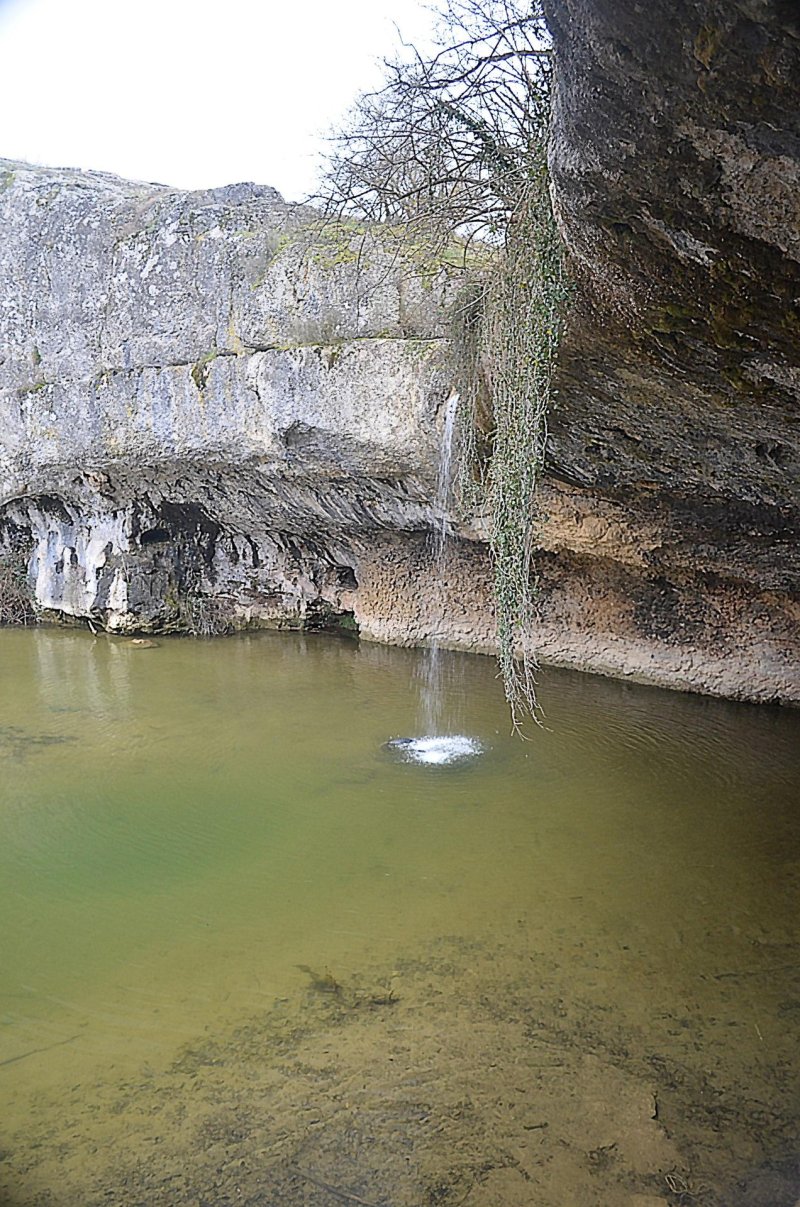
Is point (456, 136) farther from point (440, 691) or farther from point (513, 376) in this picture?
point (440, 691)

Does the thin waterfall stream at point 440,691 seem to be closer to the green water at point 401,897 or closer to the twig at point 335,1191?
the green water at point 401,897

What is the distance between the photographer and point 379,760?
577 cm

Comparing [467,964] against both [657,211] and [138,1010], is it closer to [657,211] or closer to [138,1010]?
[138,1010]

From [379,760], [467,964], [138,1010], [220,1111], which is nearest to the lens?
[220,1111]

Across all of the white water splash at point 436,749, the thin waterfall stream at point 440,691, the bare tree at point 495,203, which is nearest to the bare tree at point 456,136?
the bare tree at point 495,203

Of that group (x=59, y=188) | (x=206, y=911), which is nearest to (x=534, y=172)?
(x=206, y=911)

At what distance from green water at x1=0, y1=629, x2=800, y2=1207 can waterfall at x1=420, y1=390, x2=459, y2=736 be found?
191mm

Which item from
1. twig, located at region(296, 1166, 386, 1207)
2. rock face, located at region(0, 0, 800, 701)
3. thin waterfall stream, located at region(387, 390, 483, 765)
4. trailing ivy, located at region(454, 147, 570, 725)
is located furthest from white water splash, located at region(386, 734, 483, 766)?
twig, located at region(296, 1166, 386, 1207)

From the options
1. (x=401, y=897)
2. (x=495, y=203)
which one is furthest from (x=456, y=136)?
(x=401, y=897)

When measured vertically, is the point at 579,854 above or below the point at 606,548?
below

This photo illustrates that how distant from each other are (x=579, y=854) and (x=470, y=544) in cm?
396

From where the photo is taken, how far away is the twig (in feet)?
7.83

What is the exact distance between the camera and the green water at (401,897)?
9.42 ft

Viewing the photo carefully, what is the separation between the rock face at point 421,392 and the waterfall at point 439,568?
4.3 inches
